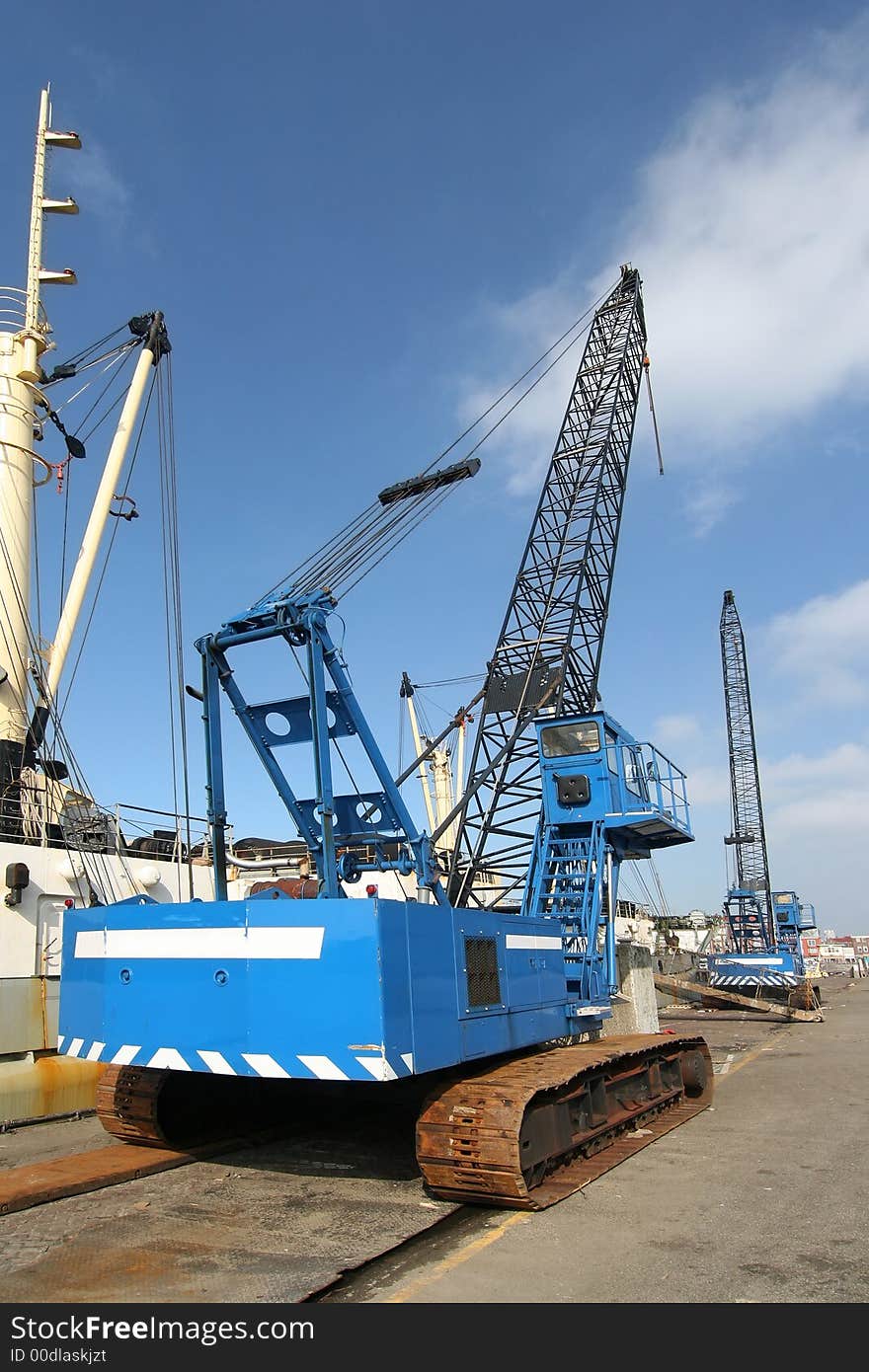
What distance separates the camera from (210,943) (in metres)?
7.63

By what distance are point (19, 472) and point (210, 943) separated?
1377 centimetres

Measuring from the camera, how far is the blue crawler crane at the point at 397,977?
23.7ft

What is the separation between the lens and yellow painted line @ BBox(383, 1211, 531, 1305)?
5630mm

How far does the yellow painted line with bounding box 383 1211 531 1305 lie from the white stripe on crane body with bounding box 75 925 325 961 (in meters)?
2.29

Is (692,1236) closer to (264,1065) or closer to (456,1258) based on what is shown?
(456,1258)

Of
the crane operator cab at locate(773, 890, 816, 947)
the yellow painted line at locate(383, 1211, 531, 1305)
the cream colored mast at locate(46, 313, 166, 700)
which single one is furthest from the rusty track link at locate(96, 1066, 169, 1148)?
the crane operator cab at locate(773, 890, 816, 947)

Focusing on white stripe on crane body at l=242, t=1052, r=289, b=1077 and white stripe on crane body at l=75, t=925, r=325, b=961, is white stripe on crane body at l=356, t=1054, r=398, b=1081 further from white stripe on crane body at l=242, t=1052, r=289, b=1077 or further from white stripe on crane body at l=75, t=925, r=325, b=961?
white stripe on crane body at l=75, t=925, r=325, b=961

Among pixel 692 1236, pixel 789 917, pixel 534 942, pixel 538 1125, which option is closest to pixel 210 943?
pixel 538 1125

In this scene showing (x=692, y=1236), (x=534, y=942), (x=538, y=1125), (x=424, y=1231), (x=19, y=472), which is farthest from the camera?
(x=19, y=472)

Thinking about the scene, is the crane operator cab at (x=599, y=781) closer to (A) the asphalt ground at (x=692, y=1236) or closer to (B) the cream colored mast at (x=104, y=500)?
(A) the asphalt ground at (x=692, y=1236)

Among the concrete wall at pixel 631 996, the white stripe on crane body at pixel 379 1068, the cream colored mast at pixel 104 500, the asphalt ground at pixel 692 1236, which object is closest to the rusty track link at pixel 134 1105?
the white stripe on crane body at pixel 379 1068

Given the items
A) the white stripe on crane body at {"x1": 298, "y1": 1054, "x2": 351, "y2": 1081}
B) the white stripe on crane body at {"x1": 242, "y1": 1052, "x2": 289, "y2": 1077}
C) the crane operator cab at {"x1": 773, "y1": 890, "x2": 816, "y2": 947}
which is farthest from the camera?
the crane operator cab at {"x1": 773, "y1": 890, "x2": 816, "y2": 947}

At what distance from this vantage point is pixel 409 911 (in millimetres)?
7609
